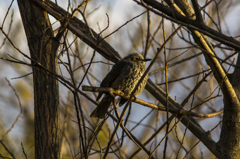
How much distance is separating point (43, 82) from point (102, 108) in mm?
1081

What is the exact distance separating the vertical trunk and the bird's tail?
0.74 metres

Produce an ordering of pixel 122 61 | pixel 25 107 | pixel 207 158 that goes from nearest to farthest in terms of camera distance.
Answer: pixel 122 61 < pixel 207 158 < pixel 25 107

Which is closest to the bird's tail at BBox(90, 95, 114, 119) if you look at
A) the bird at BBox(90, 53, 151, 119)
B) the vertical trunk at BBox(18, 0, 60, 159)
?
the bird at BBox(90, 53, 151, 119)

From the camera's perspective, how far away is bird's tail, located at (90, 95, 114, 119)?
157 inches

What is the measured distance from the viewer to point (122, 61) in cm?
423

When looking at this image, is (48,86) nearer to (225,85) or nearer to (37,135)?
(37,135)

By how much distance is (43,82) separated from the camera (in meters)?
3.46

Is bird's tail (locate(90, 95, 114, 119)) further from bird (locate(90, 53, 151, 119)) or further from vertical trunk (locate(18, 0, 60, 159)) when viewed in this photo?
vertical trunk (locate(18, 0, 60, 159))

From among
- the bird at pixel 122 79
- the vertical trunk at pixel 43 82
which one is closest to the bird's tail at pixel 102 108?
the bird at pixel 122 79

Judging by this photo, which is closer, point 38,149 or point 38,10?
point 38,149

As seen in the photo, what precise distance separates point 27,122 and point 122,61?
8.76 metres

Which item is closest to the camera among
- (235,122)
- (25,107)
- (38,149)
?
(235,122)

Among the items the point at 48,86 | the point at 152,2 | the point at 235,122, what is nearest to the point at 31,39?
the point at 48,86

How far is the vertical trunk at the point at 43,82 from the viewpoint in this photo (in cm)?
333
